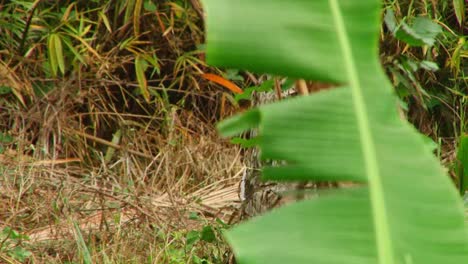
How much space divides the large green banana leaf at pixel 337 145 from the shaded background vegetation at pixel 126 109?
6.75ft

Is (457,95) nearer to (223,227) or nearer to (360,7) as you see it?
(223,227)

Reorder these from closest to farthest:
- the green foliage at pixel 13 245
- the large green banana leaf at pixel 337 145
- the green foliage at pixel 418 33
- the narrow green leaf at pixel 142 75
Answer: the large green banana leaf at pixel 337 145 → the green foliage at pixel 418 33 → the green foliage at pixel 13 245 → the narrow green leaf at pixel 142 75

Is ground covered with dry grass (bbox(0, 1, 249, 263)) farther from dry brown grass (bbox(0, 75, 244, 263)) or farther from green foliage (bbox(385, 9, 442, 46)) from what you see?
green foliage (bbox(385, 9, 442, 46))

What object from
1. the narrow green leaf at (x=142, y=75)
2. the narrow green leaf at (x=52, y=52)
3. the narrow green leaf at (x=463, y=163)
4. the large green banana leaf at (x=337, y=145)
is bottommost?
the narrow green leaf at (x=142, y=75)

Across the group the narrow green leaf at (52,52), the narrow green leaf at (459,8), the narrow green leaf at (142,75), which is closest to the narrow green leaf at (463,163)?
the narrow green leaf at (459,8)

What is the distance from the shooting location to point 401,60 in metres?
2.22

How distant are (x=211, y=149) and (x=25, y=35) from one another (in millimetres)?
992

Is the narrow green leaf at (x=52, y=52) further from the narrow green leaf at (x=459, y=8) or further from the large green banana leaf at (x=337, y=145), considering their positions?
the large green banana leaf at (x=337, y=145)

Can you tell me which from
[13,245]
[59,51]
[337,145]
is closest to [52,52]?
[59,51]

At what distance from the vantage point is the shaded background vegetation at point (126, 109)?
3285 millimetres

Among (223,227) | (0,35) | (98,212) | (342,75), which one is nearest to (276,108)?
(342,75)

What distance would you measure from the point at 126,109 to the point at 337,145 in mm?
3539

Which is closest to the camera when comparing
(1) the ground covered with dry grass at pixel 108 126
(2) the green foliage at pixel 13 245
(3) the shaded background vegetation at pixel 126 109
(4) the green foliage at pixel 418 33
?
(4) the green foliage at pixel 418 33

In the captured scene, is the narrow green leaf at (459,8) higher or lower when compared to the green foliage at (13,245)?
higher
